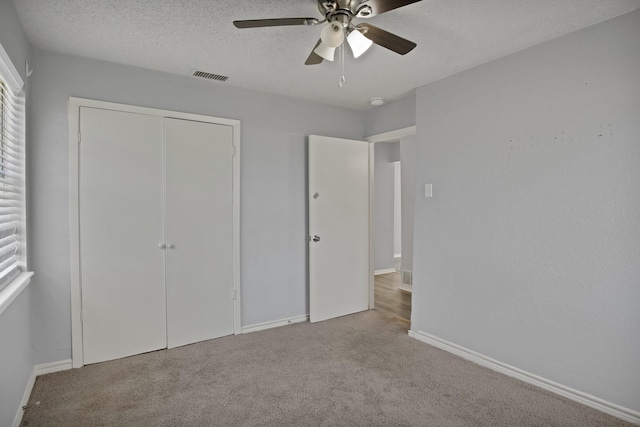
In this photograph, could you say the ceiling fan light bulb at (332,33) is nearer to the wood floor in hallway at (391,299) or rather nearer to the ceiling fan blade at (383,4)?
the ceiling fan blade at (383,4)

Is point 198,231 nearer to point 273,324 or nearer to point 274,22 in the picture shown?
point 273,324

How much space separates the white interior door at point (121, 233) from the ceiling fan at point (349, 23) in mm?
1638

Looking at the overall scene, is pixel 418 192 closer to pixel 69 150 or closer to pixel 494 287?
pixel 494 287

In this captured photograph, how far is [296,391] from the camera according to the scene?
239cm

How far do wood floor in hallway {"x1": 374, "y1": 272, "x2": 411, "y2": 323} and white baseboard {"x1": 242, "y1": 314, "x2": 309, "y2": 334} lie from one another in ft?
3.24

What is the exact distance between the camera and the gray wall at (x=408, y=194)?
17.2ft

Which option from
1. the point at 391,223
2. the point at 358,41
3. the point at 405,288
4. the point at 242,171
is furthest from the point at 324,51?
the point at 391,223

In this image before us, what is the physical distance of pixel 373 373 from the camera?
263cm

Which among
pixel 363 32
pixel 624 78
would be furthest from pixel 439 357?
pixel 363 32

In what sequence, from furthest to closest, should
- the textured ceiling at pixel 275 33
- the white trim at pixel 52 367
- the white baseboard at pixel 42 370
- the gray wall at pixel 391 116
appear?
the gray wall at pixel 391 116 → the white trim at pixel 52 367 → the white baseboard at pixel 42 370 → the textured ceiling at pixel 275 33

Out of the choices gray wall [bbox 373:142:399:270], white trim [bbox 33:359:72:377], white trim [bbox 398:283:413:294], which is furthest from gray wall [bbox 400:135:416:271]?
white trim [bbox 33:359:72:377]

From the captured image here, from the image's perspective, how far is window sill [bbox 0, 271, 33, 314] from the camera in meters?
1.78

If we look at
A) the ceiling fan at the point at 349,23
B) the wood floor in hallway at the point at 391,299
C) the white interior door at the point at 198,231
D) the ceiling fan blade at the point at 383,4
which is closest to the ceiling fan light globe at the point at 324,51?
the ceiling fan at the point at 349,23

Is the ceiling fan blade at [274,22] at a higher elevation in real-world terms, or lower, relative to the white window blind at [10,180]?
higher
